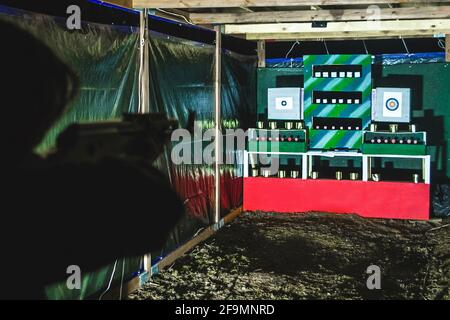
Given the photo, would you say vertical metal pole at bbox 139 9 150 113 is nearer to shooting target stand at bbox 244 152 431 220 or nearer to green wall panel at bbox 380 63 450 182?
shooting target stand at bbox 244 152 431 220

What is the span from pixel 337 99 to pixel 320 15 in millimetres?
2369

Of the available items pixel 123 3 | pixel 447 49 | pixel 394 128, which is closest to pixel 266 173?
pixel 394 128

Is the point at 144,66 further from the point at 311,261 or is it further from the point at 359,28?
the point at 359,28

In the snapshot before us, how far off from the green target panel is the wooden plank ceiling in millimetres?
587

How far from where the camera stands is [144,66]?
16.4ft

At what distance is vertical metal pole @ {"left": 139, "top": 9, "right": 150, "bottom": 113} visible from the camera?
4.97 m

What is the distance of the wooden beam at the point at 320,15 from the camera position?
5859 millimetres

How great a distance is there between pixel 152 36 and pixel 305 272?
8.68 ft

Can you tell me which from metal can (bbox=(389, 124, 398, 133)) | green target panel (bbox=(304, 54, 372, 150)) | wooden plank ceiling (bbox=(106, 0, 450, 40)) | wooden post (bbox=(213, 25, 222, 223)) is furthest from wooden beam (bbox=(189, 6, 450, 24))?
green target panel (bbox=(304, 54, 372, 150))

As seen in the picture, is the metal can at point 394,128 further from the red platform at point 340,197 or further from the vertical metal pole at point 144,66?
the vertical metal pole at point 144,66

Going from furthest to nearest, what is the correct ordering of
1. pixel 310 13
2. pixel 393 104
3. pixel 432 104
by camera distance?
pixel 432 104, pixel 393 104, pixel 310 13

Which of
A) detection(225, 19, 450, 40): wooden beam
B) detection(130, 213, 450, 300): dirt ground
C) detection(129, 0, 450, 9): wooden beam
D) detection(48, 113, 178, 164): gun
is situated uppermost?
detection(225, 19, 450, 40): wooden beam

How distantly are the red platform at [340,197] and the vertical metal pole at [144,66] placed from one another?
134 inches
